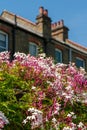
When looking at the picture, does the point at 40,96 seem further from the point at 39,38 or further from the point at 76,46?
the point at 76,46

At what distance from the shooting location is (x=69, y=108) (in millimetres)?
7531

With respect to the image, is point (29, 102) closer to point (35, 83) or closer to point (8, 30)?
point (35, 83)

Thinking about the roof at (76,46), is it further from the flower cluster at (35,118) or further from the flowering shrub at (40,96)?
the flower cluster at (35,118)

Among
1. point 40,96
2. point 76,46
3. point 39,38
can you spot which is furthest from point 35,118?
point 76,46

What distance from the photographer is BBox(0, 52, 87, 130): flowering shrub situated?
6.54 m

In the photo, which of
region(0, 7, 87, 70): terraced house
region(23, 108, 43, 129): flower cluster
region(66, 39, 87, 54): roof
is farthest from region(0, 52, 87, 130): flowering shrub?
region(66, 39, 87, 54): roof

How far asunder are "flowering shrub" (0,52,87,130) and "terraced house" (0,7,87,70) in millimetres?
20480

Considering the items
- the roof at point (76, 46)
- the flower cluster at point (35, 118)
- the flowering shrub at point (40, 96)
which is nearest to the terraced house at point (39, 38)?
the roof at point (76, 46)

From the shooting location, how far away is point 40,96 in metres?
6.84

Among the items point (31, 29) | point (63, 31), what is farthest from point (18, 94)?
point (63, 31)

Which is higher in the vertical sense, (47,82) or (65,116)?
(47,82)

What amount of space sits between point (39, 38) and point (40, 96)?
27.4m

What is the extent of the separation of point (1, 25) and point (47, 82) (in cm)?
2375

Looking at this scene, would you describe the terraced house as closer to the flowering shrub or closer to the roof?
the roof
